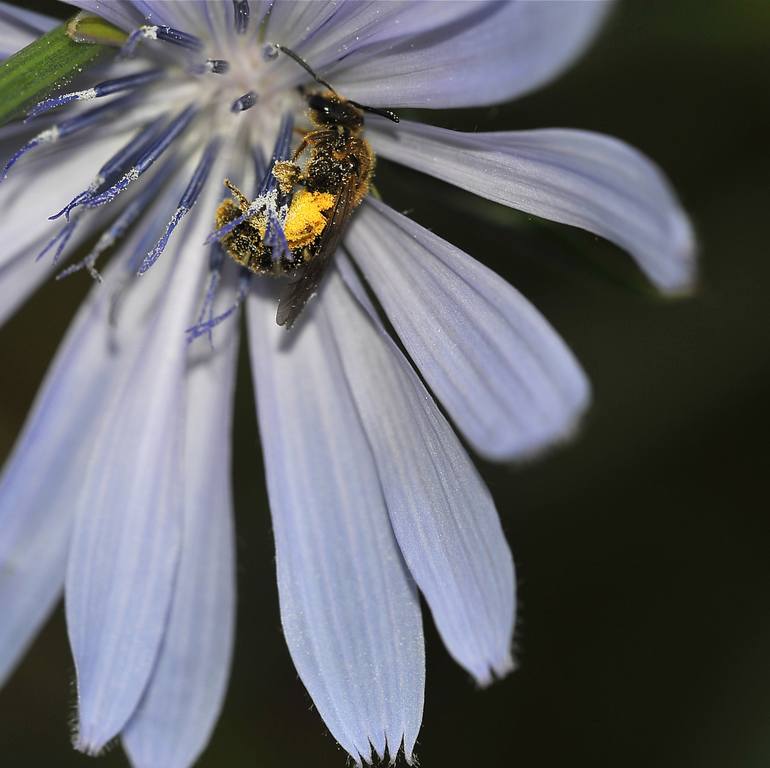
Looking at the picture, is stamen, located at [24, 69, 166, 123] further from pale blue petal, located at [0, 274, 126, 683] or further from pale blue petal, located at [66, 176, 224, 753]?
pale blue petal, located at [0, 274, 126, 683]

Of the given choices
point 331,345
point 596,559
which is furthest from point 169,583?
point 596,559

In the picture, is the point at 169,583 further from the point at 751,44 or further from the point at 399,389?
the point at 751,44

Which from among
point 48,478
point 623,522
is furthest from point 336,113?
point 623,522

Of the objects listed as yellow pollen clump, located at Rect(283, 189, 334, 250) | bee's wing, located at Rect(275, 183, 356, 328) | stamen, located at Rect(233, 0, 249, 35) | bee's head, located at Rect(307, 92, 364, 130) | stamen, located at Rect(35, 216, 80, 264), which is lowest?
bee's wing, located at Rect(275, 183, 356, 328)

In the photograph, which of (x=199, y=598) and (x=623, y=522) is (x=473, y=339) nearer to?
(x=199, y=598)

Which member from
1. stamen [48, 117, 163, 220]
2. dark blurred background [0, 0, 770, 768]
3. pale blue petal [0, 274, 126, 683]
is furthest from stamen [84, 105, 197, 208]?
dark blurred background [0, 0, 770, 768]

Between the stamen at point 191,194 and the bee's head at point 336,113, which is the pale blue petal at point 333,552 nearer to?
the stamen at point 191,194

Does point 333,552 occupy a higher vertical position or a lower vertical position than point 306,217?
lower
